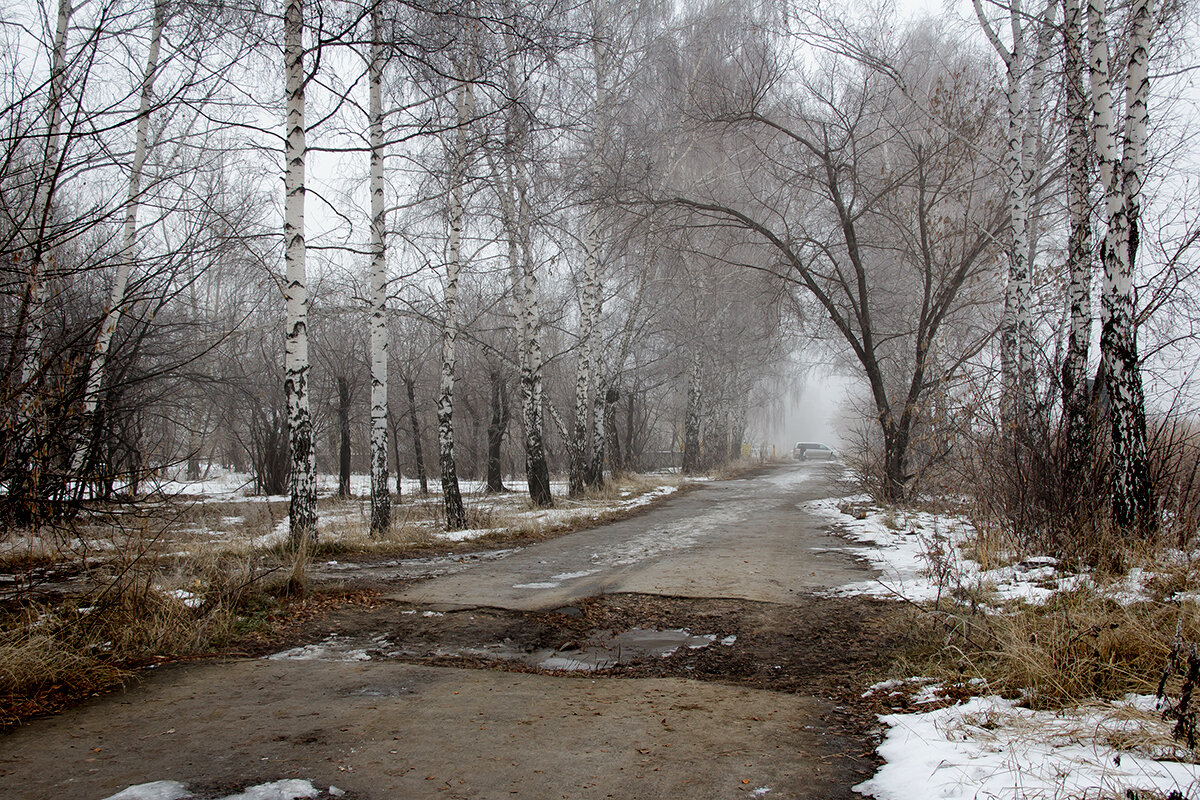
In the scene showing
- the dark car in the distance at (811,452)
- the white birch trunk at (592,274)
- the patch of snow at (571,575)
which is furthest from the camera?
the dark car in the distance at (811,452)

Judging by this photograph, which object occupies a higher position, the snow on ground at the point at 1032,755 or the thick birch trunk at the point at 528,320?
the thick birch trunk at the point at 528,320

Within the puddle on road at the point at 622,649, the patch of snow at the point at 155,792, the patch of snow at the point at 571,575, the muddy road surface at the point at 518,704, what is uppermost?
the patch of snow at the point at 571,575

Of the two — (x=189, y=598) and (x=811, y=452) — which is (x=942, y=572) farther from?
(x=811, y=452)

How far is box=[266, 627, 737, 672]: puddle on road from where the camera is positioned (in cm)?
454

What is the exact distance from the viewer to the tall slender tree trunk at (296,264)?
25.3ft

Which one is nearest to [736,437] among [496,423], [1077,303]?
[496,423]

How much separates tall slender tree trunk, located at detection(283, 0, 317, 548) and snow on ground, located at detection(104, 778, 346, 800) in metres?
5.30

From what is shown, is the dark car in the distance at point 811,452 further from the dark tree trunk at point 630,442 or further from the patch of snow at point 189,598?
the patch of snow at point 189,598

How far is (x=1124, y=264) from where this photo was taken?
5.71m

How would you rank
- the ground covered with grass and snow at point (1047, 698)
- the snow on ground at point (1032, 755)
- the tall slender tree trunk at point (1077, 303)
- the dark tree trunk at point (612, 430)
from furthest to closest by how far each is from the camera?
the dark tree trunk at point (612, 430) → the tall slender tree trunk at point (1077, 303) → the ground covered with grass and snow at point (1047, 698) → the snow on ground at point (1032, 755)

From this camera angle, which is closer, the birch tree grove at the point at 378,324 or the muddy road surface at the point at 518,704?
the muddy road surface at the point at 518,704

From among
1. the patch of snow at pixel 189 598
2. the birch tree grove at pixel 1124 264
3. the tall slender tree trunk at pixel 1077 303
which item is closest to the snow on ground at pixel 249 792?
the patch of snow at pixel 189 598

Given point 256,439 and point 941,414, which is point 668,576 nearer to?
point 941,414

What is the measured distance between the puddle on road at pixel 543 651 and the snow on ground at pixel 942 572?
1.81 metres
